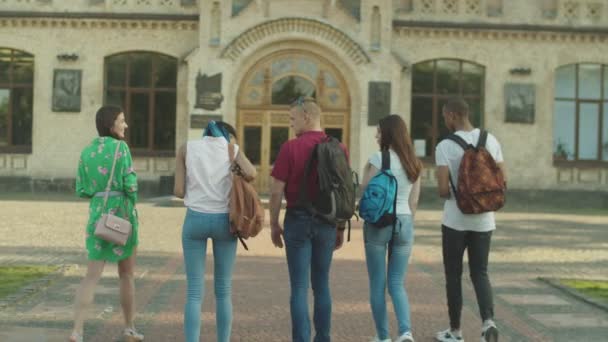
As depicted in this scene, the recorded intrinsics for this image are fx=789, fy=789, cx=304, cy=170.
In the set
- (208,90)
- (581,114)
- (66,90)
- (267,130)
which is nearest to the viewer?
(208,90)

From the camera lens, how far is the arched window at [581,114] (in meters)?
27.9

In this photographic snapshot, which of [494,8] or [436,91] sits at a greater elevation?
[494,8]

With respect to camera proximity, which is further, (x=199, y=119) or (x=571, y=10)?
(x=571, y=10)

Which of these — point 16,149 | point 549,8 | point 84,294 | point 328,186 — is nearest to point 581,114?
point 549,8

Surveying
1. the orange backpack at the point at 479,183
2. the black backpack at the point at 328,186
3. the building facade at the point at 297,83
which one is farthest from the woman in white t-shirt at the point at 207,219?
the building facade at the point at 297,83

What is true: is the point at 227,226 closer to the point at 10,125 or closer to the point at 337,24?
the point at 337,24

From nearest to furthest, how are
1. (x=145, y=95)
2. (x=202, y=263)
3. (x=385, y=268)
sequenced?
(x=202, y=263)
(x=385, y=268)
(x=145, y=95)

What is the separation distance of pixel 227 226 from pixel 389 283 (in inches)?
61.0

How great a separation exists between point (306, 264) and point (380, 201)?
818 millimetres

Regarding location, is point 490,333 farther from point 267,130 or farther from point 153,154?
point 153,154

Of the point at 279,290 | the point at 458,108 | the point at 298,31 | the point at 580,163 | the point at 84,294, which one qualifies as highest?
the point at 298,31

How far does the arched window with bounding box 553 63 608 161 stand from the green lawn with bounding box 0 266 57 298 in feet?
70.8

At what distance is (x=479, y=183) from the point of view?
264 inches

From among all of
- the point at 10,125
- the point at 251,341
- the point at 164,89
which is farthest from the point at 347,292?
the point at 10,125
